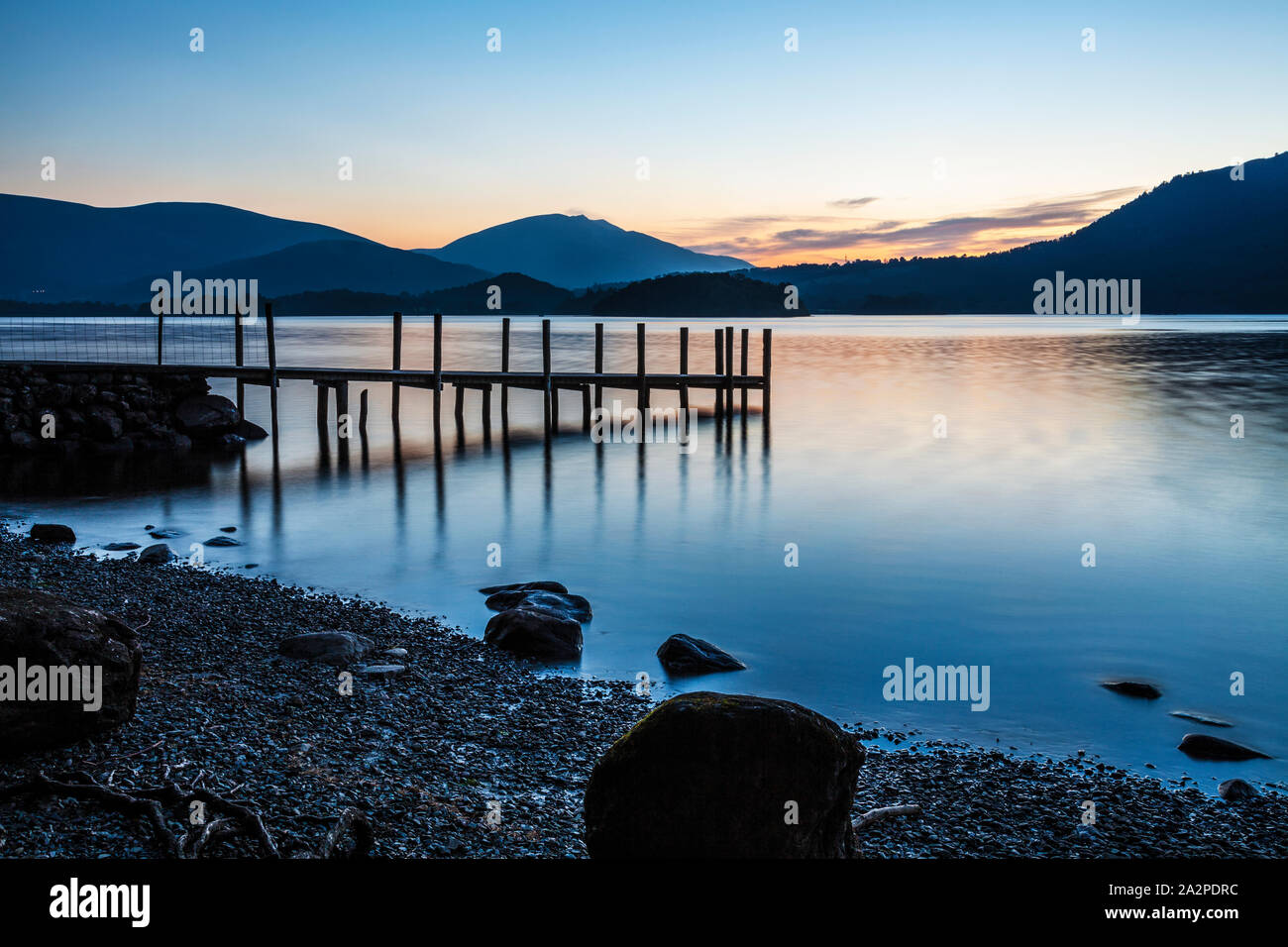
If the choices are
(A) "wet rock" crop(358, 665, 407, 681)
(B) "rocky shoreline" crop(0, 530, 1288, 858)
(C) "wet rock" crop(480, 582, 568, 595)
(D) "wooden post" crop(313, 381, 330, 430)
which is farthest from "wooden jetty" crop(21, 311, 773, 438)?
(B) "rocky shoreline" crop(0, 530, 1288, 858)

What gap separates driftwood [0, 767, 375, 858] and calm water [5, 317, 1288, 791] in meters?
3.95

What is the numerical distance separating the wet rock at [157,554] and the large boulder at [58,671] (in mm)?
6714

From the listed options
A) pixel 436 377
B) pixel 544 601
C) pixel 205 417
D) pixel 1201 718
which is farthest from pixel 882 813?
pixel 436 377

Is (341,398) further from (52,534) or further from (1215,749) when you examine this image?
(1215,749)

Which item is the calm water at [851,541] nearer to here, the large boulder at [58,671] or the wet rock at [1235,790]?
the wet rock at [1235,790]

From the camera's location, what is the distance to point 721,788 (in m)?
4.41

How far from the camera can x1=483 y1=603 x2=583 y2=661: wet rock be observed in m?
9.35

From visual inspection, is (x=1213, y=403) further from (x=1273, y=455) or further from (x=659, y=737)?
(x=659, y=737)

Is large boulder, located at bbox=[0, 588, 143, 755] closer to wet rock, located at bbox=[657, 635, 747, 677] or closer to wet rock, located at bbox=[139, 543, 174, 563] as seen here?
wet rock, located at bbox=[657, 635, 747, 677]

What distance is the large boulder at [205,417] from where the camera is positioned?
83.9 ft

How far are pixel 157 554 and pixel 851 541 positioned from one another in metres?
10.7

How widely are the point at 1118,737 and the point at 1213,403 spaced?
1352 inches

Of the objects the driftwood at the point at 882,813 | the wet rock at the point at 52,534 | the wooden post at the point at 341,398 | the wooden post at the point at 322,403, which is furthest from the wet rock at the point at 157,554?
the wooden post at the point at 322,403
